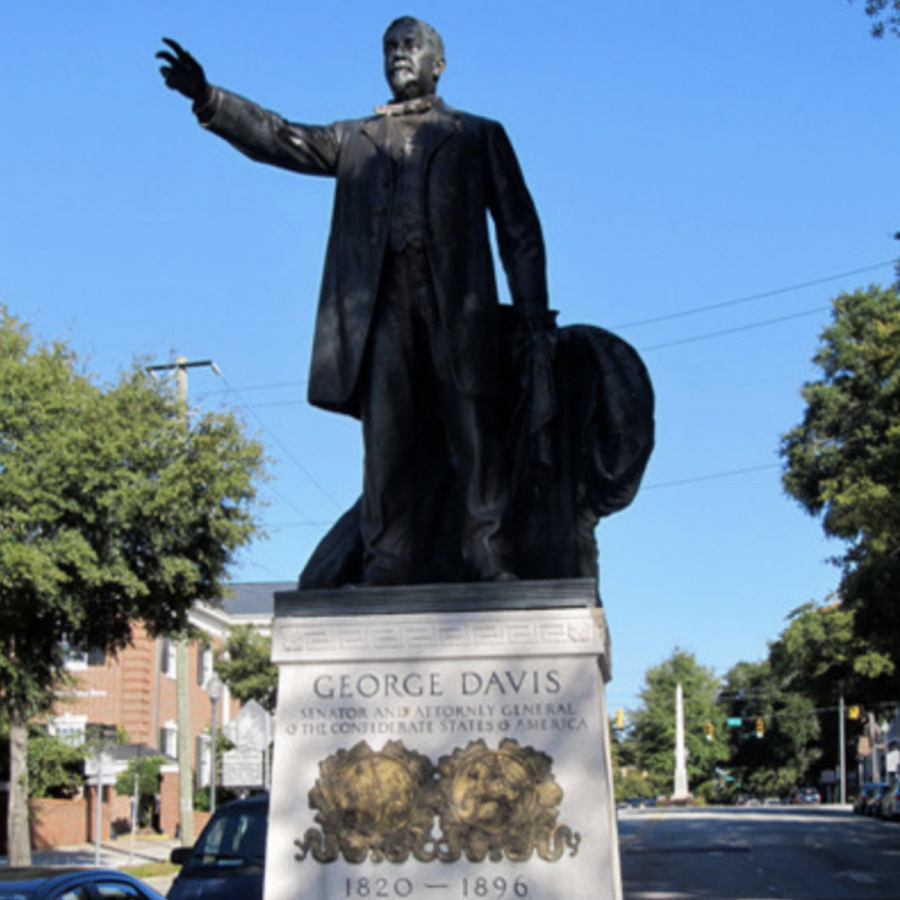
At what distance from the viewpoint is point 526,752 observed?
4953 millimetres

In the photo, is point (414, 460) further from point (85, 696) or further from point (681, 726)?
point (681, 726)

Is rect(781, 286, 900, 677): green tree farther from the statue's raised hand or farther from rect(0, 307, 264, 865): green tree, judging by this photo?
the statue's raised hand

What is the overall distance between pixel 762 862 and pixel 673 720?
86.4 meters

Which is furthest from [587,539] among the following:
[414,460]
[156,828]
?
[156,828]

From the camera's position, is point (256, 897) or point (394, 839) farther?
point (256, 897)

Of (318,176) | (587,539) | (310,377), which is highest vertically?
(318,176)

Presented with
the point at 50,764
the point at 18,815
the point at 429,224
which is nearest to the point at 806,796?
the point at 50,764

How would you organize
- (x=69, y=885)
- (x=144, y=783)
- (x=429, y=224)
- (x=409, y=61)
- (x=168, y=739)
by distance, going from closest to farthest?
(x=429, y=224), (x=409, y=61), (x=69, y=885), (x=144, y=783), (x=168, y=739)

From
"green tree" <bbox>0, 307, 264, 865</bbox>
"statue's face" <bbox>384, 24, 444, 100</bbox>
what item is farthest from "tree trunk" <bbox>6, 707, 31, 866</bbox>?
"statue's face" <bbox>384, 24, 444, 100</bbox>

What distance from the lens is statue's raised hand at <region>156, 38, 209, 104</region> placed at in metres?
5.59

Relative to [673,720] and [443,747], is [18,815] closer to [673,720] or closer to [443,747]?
[443,747]

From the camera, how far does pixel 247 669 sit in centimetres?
5575

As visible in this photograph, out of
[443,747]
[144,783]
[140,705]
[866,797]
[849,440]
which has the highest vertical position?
[849,440]

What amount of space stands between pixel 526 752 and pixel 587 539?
3.79 ft
